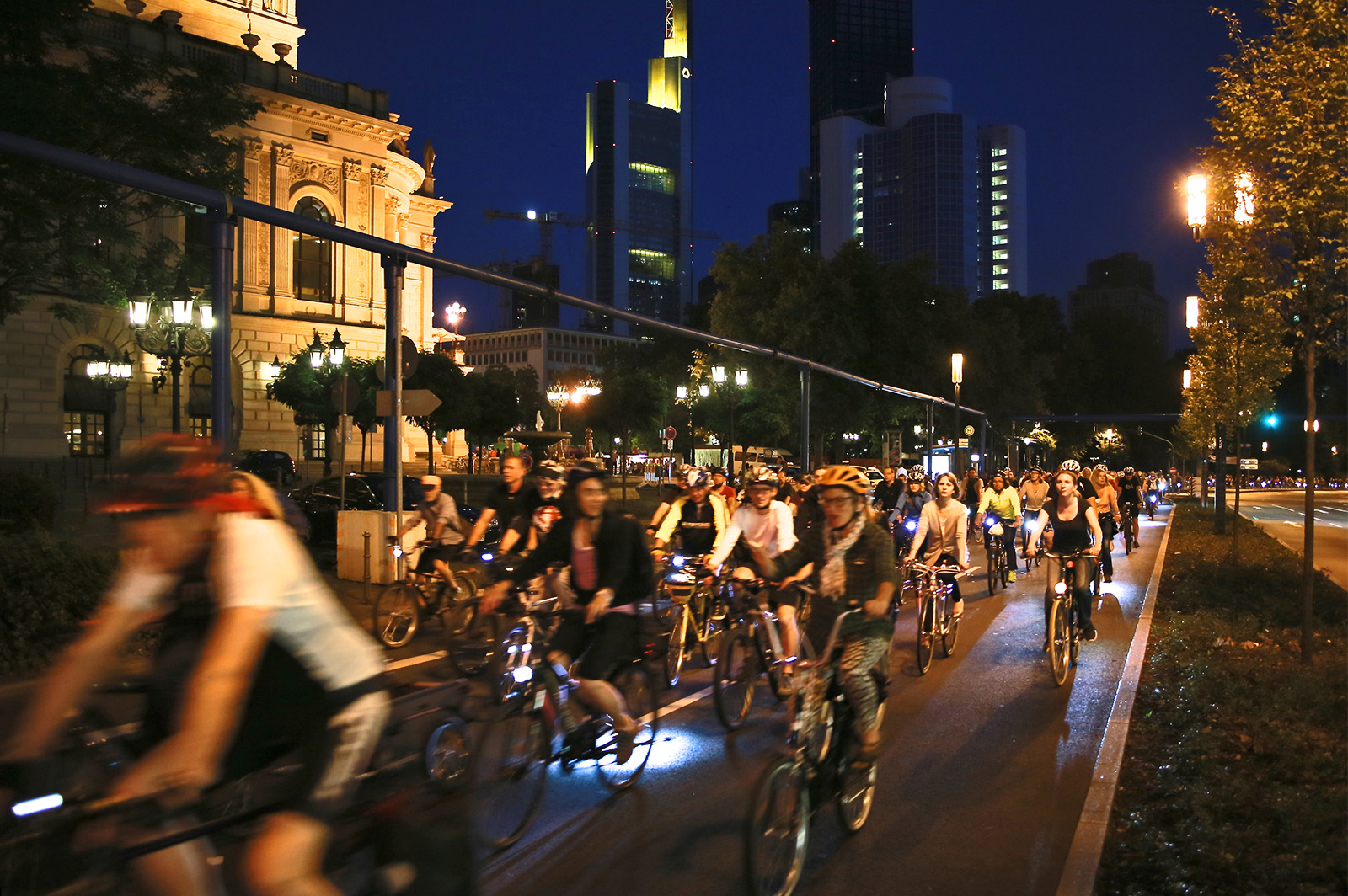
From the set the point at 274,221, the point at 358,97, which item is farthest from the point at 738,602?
the point at 358,97

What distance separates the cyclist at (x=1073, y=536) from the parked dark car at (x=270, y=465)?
36561 mm

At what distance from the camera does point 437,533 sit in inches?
473

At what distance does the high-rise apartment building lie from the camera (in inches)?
6560

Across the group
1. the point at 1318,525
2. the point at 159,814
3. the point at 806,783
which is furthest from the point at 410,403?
the point at 1318,525

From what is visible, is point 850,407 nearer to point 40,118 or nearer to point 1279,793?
point 40,118

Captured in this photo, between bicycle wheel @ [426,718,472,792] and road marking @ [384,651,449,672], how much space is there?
19.3 ft

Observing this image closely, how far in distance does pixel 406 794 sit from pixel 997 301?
8498 centimetres

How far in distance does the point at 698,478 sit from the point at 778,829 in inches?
298

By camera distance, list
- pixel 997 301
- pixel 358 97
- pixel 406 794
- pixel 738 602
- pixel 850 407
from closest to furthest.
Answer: pixel 406 794
pixel 738 602
pixel 850 407
pixel 358 97
pixel 997 301

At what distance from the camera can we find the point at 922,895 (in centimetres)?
Answer: 527

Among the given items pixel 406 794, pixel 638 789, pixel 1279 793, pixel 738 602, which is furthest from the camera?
pixel 738 602

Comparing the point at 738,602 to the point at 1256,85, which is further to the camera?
the point at 1256,85

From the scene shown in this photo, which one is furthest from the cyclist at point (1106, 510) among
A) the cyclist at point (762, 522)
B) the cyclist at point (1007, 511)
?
the cyclist at point (762, 522)

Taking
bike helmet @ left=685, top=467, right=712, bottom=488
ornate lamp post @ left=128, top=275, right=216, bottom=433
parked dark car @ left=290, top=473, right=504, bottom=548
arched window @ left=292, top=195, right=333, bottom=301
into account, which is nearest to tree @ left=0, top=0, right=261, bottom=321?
ornate lamp post @ left=128, top=275, right=216, bottom=433
